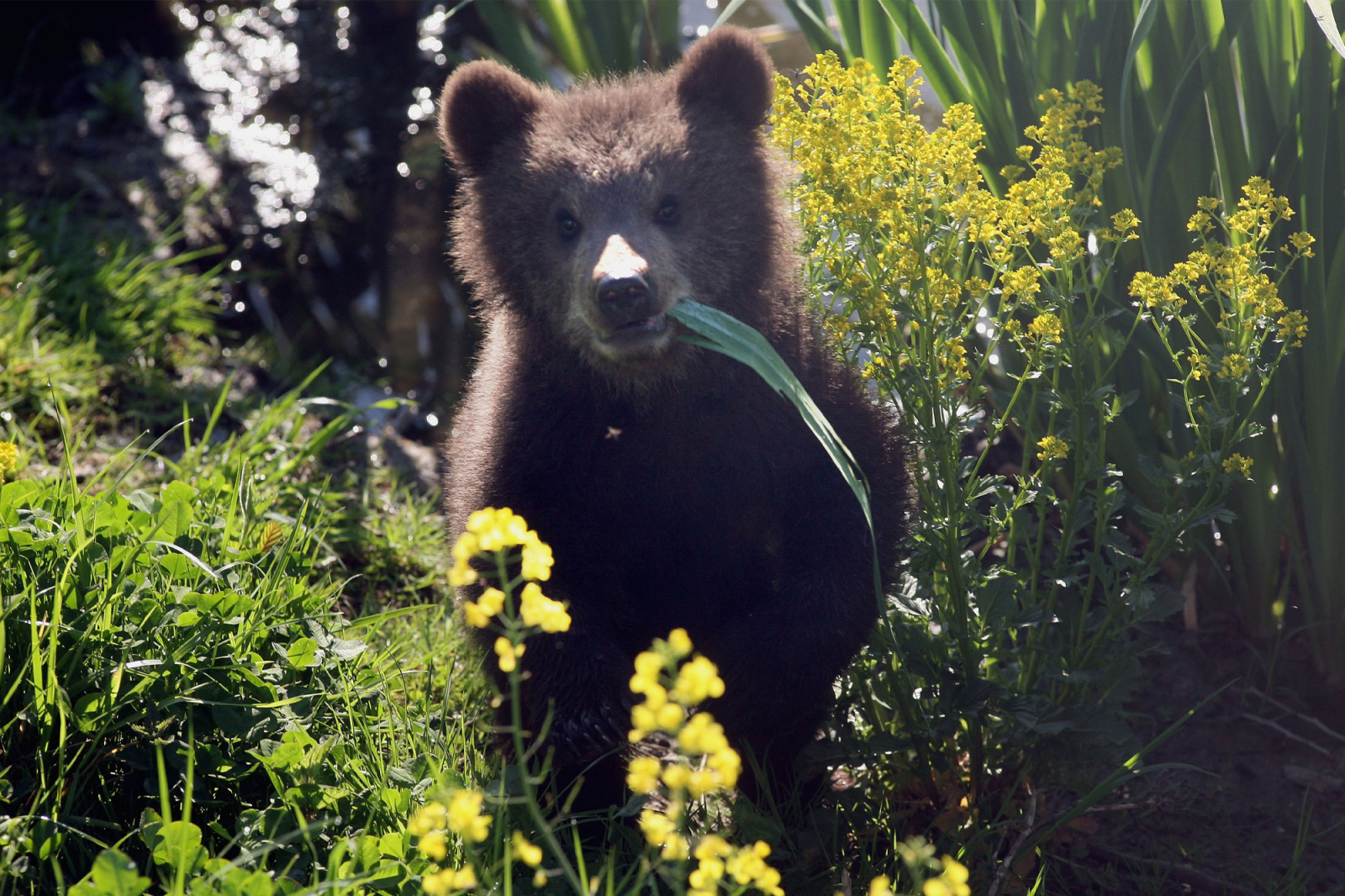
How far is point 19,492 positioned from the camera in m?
2.61

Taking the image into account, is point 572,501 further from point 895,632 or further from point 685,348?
point 895,632

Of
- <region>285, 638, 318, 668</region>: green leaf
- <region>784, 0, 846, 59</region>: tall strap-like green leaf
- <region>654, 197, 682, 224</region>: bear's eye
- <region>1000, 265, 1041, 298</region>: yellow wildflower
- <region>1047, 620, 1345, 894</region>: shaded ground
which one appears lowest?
<region>1047, 620, 1345, 894</region>: shaded ground

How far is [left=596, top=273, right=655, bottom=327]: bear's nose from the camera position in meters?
2.50

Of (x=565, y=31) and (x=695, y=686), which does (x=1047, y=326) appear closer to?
(x=695, y=686)

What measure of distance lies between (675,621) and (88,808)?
1312 mm

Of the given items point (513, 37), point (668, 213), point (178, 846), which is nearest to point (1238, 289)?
point (668, 213)

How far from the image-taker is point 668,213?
2.98 metres

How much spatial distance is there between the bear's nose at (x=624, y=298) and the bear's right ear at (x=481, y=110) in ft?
2.75

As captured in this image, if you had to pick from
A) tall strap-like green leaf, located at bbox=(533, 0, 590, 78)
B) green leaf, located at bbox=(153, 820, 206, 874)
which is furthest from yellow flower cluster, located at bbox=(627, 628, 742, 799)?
tall strap-like green leaf, located at bbox=(533, 0, 590, 78)

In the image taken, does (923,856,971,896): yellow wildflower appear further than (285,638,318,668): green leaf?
No

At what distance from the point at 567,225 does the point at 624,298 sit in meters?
0.56

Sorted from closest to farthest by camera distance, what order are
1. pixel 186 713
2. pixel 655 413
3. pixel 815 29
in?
pixel 186 713
pixel 655 413
pixel 815 29

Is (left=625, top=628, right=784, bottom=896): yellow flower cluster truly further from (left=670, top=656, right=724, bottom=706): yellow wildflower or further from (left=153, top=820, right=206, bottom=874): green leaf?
(left=153, top=820, right=206, bottom=874): green leaf

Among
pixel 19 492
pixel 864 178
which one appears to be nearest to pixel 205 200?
pixel 19 492
